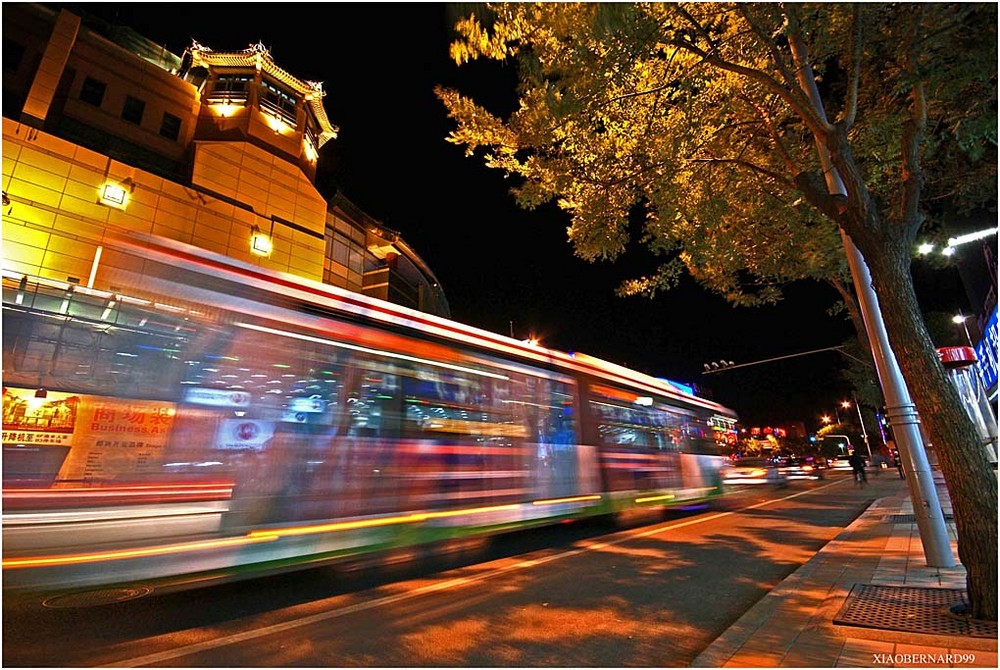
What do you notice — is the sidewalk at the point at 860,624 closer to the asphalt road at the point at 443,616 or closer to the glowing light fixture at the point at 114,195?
the asphalt road at the point at 443,616

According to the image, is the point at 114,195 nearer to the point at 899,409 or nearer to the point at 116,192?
the point at 116,192

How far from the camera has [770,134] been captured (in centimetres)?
709

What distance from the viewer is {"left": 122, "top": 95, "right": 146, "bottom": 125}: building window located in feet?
51.5

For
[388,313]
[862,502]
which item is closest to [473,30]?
[388,313]

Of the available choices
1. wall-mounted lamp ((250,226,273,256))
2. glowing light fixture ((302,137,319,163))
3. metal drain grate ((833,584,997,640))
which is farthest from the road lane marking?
glowing light fixture ((302,137,319,163))

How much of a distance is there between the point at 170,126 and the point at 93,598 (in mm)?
17099

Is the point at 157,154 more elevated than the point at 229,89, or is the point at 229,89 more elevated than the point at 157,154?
the point at 229,89

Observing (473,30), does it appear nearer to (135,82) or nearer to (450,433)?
(450,433)

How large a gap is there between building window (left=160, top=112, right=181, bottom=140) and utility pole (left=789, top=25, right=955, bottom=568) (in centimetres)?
1867

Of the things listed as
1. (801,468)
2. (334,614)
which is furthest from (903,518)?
(801,468)

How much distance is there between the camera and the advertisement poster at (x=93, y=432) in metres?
4.24

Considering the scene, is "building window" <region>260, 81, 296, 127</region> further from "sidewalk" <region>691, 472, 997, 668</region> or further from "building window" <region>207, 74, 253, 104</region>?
"sidewalk" <region>691, 472, 997, 668</region>

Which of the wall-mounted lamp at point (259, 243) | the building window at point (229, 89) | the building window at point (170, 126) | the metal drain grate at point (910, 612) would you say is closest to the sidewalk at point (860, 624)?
the metal drain grate at point (910, 612)

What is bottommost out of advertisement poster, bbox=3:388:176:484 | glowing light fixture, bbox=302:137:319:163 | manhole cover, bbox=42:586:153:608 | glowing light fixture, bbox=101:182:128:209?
manhole cover, bbox=42:586:153:608
